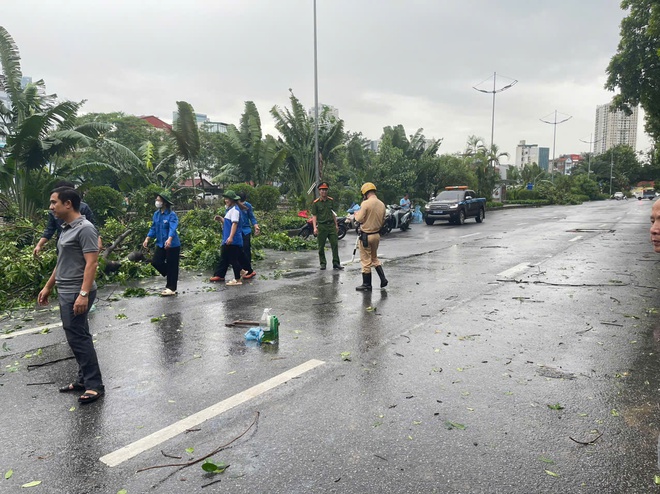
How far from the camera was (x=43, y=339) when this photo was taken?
6059mm

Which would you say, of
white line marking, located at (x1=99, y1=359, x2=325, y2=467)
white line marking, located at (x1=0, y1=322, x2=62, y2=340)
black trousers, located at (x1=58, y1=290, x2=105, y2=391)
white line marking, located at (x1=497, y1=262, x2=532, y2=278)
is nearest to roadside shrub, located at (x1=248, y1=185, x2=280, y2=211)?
white line marking, located at (x1=497, y1=262, x2=532, y2=278)

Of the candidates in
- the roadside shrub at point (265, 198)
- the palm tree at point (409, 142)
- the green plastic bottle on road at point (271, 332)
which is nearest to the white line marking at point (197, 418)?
the green plastic bottle on road at point (271, 332)

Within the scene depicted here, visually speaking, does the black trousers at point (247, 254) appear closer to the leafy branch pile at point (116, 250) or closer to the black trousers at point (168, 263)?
the leafy branch pile at point (116, 250)

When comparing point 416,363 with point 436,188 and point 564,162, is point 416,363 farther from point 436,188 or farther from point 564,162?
point 564,162

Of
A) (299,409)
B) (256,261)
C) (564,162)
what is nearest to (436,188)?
(256,261)

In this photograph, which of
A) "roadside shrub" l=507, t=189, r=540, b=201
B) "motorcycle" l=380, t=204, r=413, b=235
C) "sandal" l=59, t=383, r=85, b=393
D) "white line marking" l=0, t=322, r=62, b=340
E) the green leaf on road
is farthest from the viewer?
"roadside shrub" l=507, t=189, r=540, b=201

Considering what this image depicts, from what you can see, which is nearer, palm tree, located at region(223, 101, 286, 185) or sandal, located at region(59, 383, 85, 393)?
sandal, located at region(59, 383, 85, 393)

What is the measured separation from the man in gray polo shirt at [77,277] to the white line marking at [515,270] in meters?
7.85

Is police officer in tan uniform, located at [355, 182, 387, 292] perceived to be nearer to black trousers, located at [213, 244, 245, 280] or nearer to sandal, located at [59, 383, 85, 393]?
black trousers, located at [213, 244, 245, 280]

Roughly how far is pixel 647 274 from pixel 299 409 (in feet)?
29.5

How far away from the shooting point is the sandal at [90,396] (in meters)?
4.17

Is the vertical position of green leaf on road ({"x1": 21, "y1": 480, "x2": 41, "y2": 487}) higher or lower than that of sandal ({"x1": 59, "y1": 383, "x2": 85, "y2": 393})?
lower

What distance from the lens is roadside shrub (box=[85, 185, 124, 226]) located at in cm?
1733

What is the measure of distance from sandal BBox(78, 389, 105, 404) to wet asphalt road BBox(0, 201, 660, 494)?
8 centimetres
